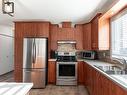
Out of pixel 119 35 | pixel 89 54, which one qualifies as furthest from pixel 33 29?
pixel 119 35

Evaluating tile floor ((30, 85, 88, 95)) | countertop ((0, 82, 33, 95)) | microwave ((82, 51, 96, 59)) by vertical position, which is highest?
microwave ((82, 51, 96, 59))

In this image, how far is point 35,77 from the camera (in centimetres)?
634

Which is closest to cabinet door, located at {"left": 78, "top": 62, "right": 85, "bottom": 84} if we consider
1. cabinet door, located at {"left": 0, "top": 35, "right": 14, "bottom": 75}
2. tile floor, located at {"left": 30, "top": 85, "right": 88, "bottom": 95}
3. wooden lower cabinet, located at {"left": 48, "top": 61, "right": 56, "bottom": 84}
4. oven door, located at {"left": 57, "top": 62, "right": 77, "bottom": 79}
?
oven door, located at {"left": 57, "top": 62, "right": 77, "bottom": 79}

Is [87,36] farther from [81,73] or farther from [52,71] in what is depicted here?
[52,71]

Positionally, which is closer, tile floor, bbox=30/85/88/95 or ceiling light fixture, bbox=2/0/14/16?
ceiling light fixture, bbox=2/0/14/16

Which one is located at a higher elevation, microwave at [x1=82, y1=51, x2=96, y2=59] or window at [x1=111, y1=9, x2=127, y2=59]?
window at [x1=111, y1=9, x2=127, y2=59]

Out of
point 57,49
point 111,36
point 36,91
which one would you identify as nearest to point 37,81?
point 36,91

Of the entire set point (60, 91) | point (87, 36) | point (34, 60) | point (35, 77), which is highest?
point (87, 36)

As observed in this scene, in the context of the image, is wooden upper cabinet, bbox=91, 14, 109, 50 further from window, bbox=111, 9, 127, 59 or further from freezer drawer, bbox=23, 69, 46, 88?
freezer drawer, bbox=23, 69, 46, 88

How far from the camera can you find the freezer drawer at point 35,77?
6.31m

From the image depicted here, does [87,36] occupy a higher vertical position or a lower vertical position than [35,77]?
higher

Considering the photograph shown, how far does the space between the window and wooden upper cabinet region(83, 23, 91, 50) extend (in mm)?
1782

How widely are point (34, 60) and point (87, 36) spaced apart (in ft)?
7.01

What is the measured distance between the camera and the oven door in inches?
265
